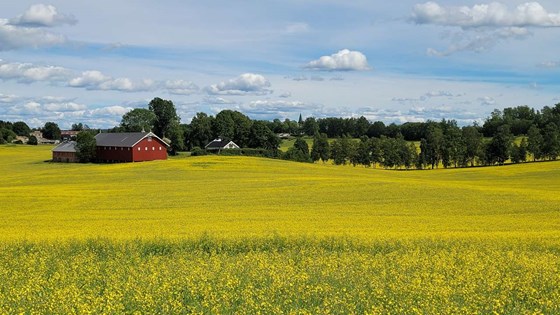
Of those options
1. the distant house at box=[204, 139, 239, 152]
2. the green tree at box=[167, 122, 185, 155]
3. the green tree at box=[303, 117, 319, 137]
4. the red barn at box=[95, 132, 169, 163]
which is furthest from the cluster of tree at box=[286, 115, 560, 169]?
the green tree at box=[303, 117, 319, 137]

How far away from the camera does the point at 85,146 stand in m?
91.2

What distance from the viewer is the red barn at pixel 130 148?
88250 millimetres

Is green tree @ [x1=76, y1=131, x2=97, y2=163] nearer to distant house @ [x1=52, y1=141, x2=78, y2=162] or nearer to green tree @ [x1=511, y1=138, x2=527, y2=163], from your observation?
distant house @ [x1=52, y1=141, x2=78, y2=162]

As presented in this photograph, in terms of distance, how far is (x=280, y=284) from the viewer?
39.4 ft

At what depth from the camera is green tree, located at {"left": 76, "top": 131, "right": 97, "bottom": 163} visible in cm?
9125

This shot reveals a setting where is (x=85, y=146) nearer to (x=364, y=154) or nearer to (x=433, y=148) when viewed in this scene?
(x=364, y=154)

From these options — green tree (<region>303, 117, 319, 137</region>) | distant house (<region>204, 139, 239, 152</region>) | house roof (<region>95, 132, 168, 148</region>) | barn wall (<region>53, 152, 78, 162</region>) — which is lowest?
barn wall (<region>53, 152, 78, 162</region>)

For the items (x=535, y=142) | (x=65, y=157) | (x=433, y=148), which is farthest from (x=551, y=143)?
(x=65, y=157)

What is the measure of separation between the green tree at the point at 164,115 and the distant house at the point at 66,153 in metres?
33.7

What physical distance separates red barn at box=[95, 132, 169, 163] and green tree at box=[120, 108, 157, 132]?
1160 inches

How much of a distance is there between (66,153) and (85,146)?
5437 mm

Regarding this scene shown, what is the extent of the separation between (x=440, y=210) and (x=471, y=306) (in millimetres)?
20678

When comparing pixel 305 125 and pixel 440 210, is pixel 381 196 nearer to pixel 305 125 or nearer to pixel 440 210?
pixel 440 210

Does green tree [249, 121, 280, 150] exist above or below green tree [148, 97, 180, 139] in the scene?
below
